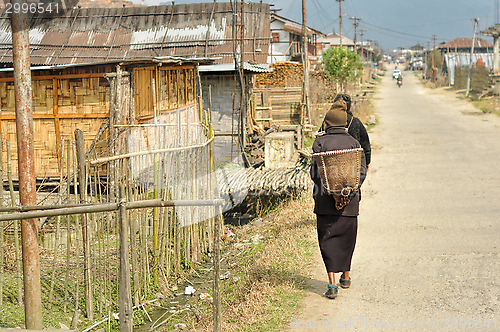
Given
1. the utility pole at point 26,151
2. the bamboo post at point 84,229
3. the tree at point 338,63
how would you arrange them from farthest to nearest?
the tree at point 338,63, the bamboo post at point 84,229, the utility pole at point 26,151

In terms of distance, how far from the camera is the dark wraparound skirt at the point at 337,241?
192 inches

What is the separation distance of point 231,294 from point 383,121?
16810mm

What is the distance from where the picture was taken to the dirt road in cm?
445

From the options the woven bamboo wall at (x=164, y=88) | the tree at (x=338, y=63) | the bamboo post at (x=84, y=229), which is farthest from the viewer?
the tree at (x=338, y=63)

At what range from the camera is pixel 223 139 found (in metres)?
14.4

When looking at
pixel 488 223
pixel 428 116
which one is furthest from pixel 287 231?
pixel 428 116

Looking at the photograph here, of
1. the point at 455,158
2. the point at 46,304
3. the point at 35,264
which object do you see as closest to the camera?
the point at 35,264

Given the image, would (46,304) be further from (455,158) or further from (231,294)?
(455,158)

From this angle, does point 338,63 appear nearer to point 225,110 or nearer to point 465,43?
point 225,110

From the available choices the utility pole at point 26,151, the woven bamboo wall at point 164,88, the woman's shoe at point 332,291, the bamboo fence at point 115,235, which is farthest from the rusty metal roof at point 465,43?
the utility pole at point 26,151

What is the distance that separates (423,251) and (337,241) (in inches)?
74.6

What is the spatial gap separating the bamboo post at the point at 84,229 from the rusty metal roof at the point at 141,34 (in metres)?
11.7

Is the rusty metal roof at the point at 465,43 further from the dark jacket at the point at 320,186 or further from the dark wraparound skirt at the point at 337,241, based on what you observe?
the dark wraparound skirt at the point at 337,241

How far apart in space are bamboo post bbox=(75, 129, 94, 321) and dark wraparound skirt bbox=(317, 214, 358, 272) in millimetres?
2569
